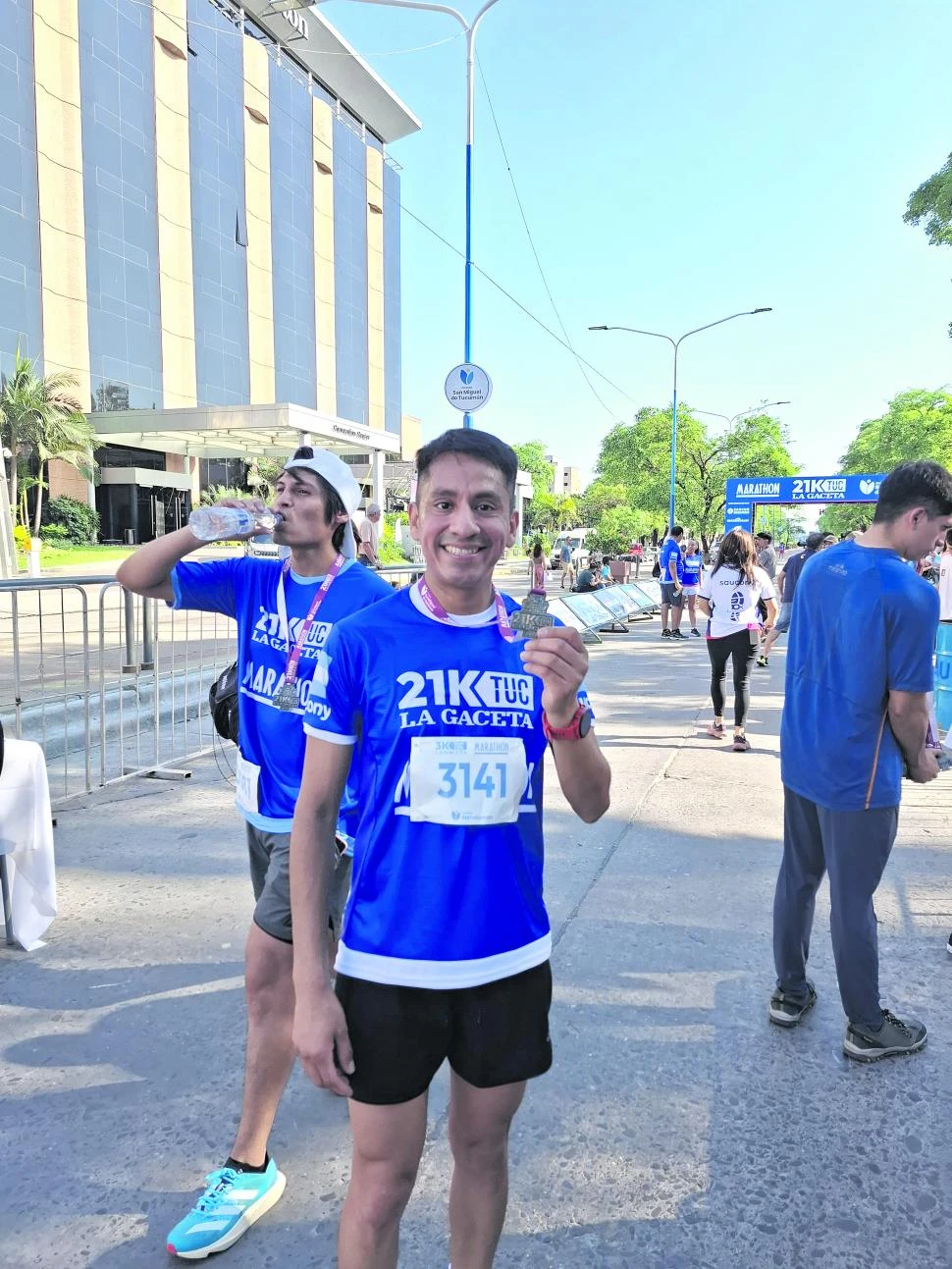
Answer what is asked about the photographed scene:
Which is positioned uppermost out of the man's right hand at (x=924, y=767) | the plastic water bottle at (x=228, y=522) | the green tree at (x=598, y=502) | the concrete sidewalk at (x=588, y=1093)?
the green tree at (x=598, y=502)

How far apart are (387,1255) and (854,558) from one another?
2371mm

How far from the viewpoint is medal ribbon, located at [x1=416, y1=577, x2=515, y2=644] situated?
158cm

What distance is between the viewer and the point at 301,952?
60.7 inches

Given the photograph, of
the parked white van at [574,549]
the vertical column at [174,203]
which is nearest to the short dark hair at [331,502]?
the parked white van at [574,549]

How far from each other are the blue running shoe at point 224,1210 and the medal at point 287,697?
120 cm

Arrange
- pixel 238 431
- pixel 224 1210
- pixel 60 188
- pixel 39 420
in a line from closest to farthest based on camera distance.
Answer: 1. pixel 224 1210
2. pixel 238 431
3. pixel 39 420
4. pixel 60 188

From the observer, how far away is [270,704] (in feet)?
7.46

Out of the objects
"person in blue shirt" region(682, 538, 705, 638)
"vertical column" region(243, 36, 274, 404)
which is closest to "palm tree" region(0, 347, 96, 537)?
"vertical column" region(243, 36, 274, 404)

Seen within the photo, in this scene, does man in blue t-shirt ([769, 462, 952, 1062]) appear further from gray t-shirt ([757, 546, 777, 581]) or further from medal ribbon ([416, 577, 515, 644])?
gray t-shirt ([757, 546, 777, 581])

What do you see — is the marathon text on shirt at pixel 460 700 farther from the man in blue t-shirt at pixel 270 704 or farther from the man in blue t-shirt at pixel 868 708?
the man in blue t-shirt at pixel 868 708

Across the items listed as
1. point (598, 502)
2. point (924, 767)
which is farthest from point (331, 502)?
point (598, 502)

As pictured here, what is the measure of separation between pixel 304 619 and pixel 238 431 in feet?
81.1

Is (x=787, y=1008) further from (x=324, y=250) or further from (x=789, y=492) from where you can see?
(x=324, y=250)

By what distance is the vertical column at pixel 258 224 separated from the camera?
40.6 m
